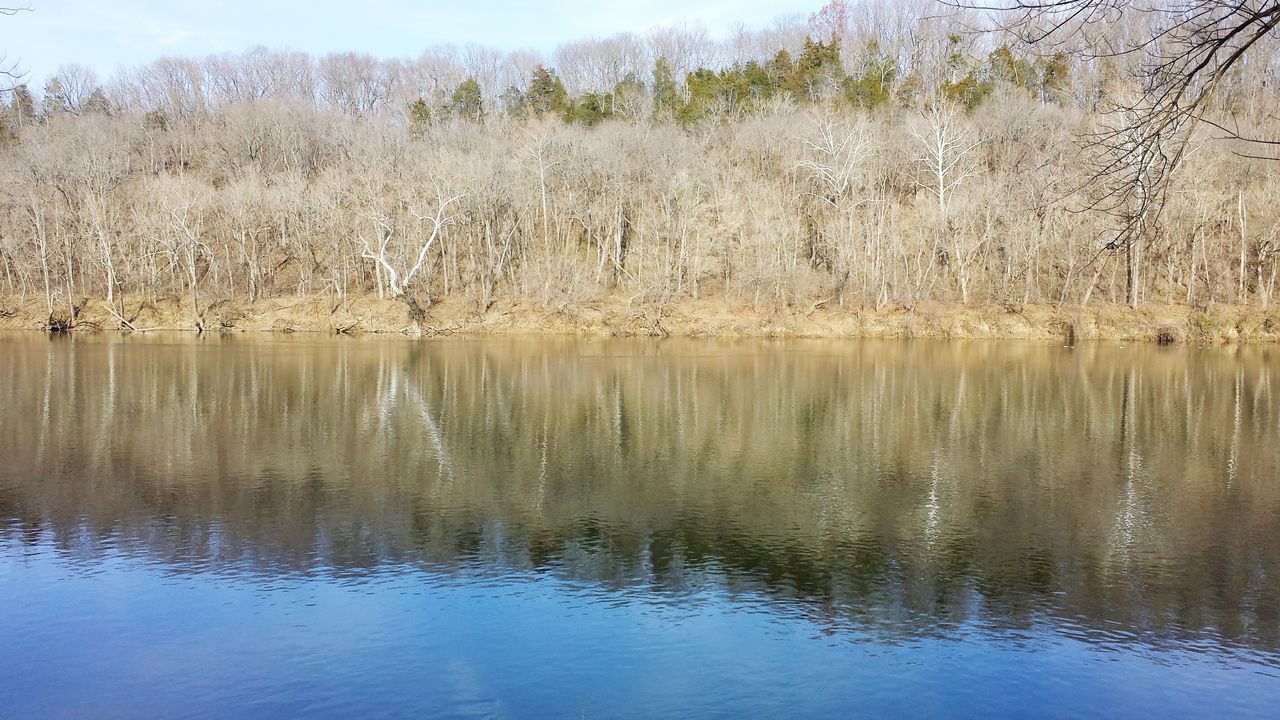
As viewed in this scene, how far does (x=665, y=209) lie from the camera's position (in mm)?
68812

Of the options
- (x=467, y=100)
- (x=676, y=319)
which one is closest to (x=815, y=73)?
(x=467, y=100)

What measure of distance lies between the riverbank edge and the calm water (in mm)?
28130

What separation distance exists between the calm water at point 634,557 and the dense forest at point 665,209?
33.3 m

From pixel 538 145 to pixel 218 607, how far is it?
61.3 meters

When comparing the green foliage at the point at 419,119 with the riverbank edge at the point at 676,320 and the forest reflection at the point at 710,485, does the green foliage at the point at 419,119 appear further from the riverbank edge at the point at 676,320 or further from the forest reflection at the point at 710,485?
the forest reflection at the point at 710,485

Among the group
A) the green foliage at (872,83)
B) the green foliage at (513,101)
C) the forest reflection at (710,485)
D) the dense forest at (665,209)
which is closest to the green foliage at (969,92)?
the dense forest at (665,209)

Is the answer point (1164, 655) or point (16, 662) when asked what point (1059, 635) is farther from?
point (16, 662)

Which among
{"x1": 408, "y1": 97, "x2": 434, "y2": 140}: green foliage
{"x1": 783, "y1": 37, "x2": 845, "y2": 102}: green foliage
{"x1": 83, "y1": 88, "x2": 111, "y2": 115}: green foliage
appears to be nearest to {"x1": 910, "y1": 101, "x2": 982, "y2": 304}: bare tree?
{"x1": 783, "y1": 37, "x2": 845, "y2": 102}: green foliage

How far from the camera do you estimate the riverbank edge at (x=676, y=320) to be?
187 feet

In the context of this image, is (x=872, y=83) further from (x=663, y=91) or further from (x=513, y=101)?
(x=513, y=101)

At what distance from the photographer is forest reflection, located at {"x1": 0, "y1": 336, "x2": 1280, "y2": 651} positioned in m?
13.9

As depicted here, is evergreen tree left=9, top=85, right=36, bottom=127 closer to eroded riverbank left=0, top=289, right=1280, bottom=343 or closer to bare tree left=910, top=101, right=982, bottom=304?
eroded riverbank left=0, top=289, right=1280, bottom=343

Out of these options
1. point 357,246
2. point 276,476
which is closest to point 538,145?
point 357,246

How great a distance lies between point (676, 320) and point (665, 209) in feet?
35.9
